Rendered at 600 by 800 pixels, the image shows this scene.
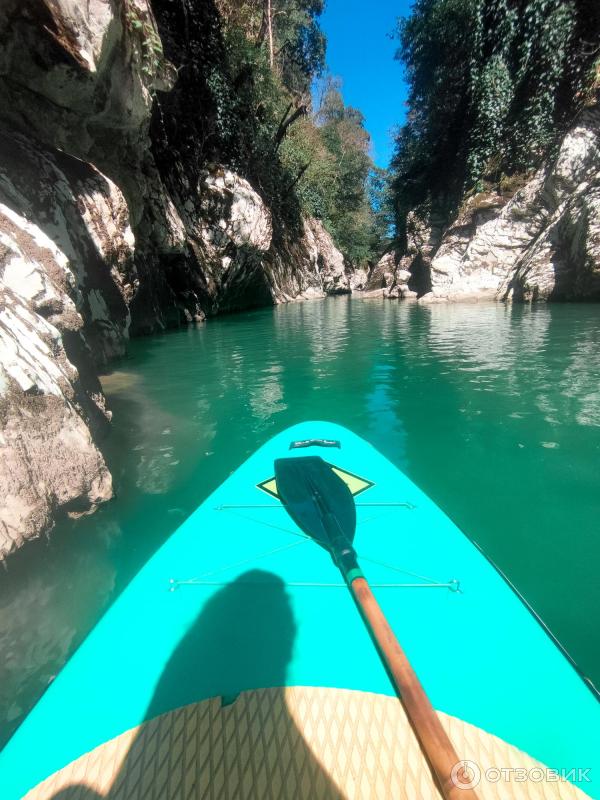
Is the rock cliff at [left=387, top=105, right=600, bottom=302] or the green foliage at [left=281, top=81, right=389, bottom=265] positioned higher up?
the green foliage at [left=281, top=81, right=389, bottom=265]

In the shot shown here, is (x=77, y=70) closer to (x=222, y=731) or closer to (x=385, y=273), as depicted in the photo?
(x=222, y=731)

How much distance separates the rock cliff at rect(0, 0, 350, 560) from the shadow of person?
131 cm

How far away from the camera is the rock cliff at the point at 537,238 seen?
11.9m

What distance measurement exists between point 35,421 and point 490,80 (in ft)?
63.9

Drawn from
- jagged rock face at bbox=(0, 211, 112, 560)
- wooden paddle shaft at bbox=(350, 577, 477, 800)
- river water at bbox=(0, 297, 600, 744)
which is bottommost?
river water at bbox=(0, 297, 600, 744)

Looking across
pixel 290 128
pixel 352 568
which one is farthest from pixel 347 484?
pixel 290 128

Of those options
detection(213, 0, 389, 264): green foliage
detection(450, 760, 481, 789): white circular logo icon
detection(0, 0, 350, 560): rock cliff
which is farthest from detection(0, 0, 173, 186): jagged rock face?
detection(213, 0, 389, 264): green foliage

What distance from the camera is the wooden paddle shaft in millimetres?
920

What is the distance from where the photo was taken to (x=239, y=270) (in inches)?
601

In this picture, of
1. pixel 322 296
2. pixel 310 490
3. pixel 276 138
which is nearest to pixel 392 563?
pixel 310 490

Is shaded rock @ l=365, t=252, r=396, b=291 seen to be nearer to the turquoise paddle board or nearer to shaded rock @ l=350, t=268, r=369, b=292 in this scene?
shaded rock @ l=350, t=268, r=369, b=292

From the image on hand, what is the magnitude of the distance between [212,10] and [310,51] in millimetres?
13126

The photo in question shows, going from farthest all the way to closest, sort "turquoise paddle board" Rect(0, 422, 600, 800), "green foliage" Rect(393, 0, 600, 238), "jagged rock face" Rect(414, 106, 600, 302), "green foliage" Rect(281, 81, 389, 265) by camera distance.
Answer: "green foliage" Rect(281, 81, 389, 265) → "green foliage" Rect(393, 0, 600, 238) → "jagged rock face" Rect(414, 106, 600, 302) → "turquoise paddle board" Rect(0, 422, 600, 800)

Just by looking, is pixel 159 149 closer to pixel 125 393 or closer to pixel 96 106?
pixel 96 106
